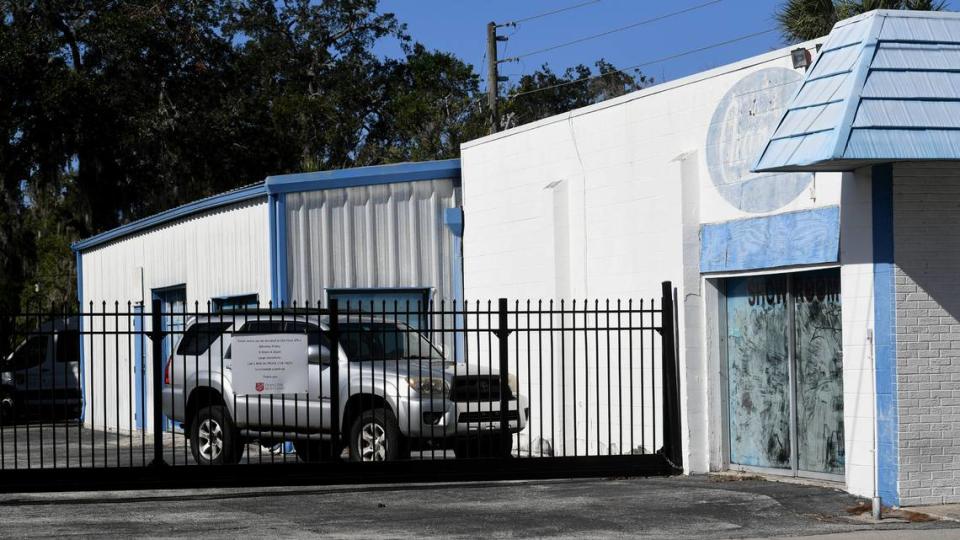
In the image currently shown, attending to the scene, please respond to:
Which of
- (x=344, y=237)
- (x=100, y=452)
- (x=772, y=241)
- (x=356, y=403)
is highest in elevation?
(x=344, y=237)

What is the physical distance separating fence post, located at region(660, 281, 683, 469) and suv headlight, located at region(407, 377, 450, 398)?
2.50 meters

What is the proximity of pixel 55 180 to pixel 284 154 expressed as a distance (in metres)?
6.99

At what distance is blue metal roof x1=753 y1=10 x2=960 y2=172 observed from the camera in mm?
12516

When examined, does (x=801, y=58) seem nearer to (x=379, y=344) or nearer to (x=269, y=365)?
(x=379, y=344)

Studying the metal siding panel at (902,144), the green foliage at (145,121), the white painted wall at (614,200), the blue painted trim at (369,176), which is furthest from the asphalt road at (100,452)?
the green foliage at (145,121)

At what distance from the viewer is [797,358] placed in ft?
49.5

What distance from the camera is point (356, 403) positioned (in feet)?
53.4

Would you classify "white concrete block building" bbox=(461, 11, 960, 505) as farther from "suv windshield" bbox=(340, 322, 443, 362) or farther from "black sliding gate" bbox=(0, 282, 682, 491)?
"suv windshield" bbox=(340, 322, 443, 362)

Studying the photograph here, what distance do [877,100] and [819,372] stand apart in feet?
10.7

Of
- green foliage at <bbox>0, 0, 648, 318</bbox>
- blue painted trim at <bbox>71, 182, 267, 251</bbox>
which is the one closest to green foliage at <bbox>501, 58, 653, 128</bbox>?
green foliage at <bbox>0, 0, 648, 318</bbox>

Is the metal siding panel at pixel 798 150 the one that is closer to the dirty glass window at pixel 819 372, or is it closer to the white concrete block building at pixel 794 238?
the white concrete block building at pixel 794 238

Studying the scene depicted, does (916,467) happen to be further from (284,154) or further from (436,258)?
(284,154)

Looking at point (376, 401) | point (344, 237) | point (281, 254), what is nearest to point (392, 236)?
point (344, 237)

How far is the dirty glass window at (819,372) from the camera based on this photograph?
14453 millimetres
